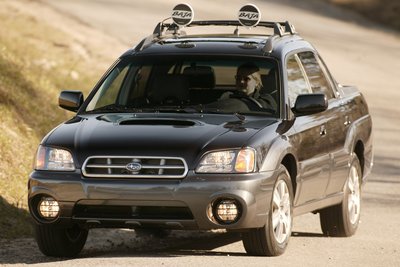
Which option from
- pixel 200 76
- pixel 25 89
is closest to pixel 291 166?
pixel 200 76

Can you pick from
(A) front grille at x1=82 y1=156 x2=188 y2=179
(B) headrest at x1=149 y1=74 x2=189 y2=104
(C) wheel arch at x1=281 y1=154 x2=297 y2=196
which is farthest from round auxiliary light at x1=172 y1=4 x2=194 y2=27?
(A) front grille at x1=82 y1=156 x2=188 y2=179

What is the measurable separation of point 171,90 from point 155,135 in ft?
4.04

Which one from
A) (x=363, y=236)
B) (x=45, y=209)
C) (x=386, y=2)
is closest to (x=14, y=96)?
(x=363, y=236)

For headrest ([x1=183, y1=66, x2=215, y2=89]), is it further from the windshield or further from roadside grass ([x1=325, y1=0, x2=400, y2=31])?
roadside grass ([x1=325, y1=0, x2=400, y2=31])

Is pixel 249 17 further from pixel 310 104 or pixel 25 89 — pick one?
pixel 25 89

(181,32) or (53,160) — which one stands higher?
(181,32)

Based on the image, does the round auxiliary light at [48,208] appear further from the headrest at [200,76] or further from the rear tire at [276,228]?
the headrest at [200,76]

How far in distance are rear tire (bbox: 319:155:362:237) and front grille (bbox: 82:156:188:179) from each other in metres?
2.65

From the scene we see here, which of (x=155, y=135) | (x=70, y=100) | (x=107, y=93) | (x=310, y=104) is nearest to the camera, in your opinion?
(x=155, y=135)

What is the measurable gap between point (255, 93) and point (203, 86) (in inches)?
16.9

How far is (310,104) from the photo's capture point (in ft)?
34.4

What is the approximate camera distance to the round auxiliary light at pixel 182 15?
11.5 m

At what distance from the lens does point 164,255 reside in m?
10.1

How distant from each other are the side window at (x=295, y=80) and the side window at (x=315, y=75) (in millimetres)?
179
